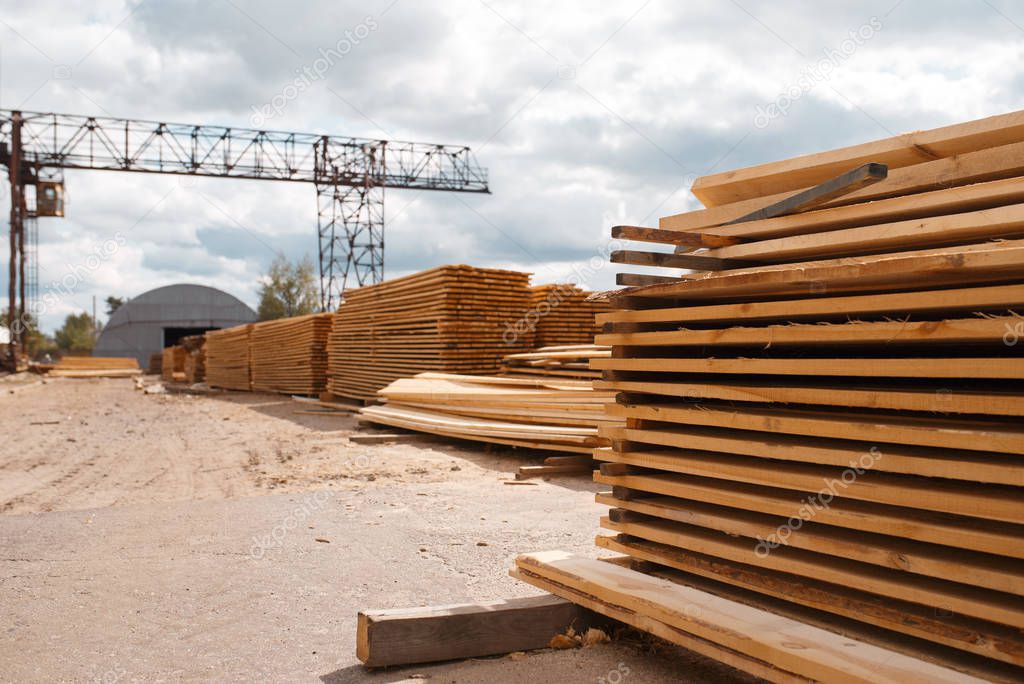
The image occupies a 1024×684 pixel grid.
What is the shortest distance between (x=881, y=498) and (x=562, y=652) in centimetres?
151

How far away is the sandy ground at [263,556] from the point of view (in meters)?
3.32

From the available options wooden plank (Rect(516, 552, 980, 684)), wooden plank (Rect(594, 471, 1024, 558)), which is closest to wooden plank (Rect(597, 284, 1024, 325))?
wooden plank (Rect(594, 471, 1024, 558))

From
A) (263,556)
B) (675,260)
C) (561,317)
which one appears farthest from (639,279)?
(561,317)

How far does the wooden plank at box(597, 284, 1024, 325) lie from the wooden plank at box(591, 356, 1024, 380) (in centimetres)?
18

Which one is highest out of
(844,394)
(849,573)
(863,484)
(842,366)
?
(842,366)

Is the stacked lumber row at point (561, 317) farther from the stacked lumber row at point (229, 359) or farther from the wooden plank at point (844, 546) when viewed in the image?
the stacked lumber row at point (229, 359)

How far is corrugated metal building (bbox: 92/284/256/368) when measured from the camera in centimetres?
5488

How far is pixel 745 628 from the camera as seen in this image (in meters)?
2.75

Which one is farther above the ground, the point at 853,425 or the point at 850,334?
the point at 850,334

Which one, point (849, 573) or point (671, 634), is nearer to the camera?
point (849, 573)

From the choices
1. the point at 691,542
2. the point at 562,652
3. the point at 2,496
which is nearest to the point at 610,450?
the point at 691,542

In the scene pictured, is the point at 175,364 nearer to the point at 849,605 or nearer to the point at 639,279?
the point at 639,279

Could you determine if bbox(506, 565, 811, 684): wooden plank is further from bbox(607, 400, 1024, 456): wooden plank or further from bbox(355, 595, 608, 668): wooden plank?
bbox(607, 400, 1024, 456): wooden plank

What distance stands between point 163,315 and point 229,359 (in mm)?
31440
